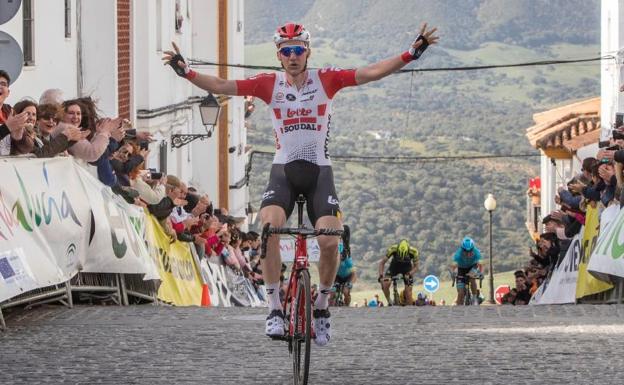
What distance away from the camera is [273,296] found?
1095 cm

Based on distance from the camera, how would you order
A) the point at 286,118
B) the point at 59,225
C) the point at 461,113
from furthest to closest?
the point at 461,113, the point at 59,225, the point at 286,118

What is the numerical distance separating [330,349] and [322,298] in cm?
126

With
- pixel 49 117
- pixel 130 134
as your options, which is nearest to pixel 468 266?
pixel 130 134

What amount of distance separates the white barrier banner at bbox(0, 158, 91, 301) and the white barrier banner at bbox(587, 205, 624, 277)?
5.11m

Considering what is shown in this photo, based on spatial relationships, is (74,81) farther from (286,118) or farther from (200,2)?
(200,2)

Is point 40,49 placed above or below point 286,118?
above

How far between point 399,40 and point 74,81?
10320 centimetres

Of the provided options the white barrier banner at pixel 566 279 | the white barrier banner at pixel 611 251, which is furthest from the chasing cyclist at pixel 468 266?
the white barrier banner at pixel 611 251

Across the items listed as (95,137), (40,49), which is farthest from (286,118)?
(40,49)

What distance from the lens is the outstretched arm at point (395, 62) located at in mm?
11219

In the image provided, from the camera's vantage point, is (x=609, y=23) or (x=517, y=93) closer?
(x=609, y=23)

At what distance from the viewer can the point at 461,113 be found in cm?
11769

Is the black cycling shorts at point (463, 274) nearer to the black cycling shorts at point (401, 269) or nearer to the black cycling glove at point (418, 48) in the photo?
the black cycling shorts at point (401, 269)

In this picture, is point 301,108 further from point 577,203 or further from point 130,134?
point 577,203
